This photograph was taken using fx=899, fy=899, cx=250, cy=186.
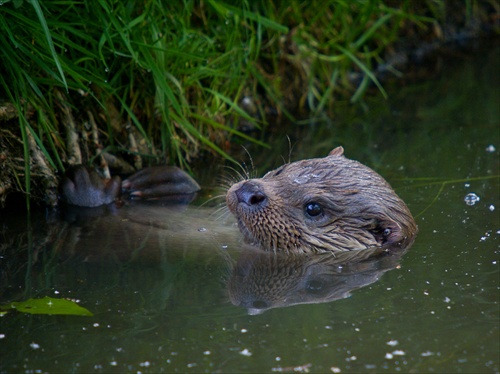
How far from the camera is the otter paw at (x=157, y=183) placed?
466cm

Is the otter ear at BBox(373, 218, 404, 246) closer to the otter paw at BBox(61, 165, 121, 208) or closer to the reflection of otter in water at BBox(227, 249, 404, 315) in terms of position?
the reflection of otter in water at BBox(227, 249, 404, 315)

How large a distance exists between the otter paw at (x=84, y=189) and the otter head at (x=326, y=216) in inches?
35.2

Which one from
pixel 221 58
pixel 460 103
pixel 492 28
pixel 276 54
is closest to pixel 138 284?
pixel 221 58

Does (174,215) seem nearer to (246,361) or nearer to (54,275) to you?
(54,275)

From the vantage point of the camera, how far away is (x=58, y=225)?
4.27 m

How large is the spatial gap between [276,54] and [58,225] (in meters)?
2.39

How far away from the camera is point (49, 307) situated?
10.5ft

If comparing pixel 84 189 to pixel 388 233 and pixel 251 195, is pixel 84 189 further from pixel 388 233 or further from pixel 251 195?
pixel 388 233

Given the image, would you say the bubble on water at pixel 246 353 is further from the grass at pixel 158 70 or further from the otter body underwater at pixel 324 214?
the grass at pixel 158 70

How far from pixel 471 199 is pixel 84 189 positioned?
1.92 m

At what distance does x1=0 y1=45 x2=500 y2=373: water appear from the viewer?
2.81 metres

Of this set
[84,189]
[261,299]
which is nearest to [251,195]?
[261,299]

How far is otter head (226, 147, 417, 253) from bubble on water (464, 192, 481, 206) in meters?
0.52

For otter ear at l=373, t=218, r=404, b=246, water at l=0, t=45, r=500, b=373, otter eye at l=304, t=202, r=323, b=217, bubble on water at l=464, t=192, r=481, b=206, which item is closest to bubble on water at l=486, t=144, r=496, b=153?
water at l=0, t=45, r=500, b=373
